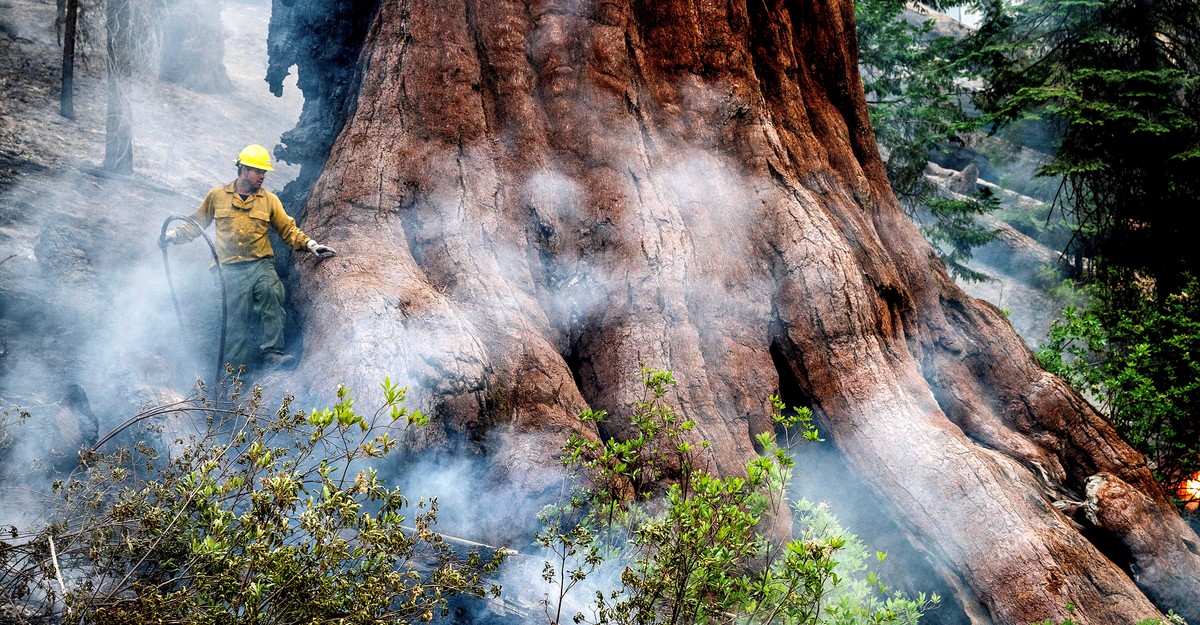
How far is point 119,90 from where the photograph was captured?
1118 centimetres

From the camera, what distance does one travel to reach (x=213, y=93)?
710 inches

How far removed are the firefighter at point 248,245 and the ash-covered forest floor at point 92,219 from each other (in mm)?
420

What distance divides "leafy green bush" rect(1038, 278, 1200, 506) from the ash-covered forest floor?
8.94m

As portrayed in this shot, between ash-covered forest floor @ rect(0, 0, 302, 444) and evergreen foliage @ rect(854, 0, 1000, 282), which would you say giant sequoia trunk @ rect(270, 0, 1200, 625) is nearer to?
ash-covered forest floor @ rect(0, 0, 302, 444)

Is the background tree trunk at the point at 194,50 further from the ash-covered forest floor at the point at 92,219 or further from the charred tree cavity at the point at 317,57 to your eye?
the charred tree cavity at the point at 317,57

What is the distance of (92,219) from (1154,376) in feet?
38.4

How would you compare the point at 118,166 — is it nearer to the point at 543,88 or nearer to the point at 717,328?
the point at 543,88

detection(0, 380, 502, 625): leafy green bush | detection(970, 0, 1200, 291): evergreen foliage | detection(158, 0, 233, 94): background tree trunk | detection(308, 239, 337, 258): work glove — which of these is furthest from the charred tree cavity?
detection(158, 0, 233, 94): background tree trunk

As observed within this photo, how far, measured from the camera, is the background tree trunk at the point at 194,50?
690 inches

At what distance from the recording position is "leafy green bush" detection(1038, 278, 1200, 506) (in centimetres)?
879

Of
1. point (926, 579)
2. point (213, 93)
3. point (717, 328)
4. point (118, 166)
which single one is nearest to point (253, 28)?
point (213, 93)

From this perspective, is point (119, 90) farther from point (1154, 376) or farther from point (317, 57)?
point (1154, 376)

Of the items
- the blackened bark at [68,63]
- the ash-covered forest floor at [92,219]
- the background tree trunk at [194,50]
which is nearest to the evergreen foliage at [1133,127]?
the ash-covered forest floor at [92,219]

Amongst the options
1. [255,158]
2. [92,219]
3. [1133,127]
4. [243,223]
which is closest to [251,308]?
[243,223]
